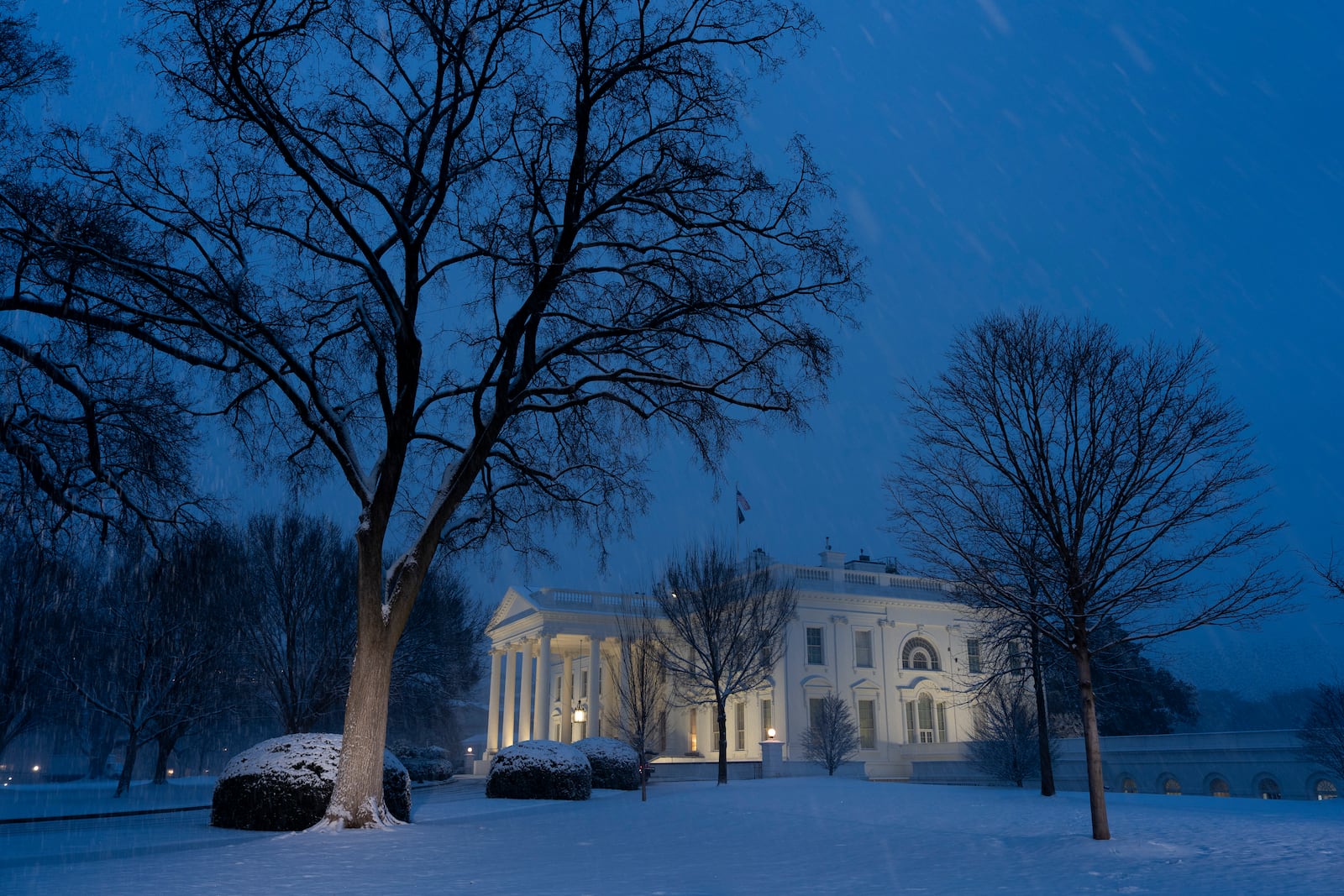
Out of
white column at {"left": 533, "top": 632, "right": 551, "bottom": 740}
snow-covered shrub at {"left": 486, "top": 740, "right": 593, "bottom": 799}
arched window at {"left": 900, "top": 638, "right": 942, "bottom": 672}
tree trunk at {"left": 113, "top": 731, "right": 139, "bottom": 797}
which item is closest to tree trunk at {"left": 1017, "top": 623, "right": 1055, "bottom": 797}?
snow-covered shrub at {"left": 486, "top": 740, "right": 593, "bottom": 799}

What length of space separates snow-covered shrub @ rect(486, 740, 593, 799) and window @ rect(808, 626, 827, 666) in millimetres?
25750

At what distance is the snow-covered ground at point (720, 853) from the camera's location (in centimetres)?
800

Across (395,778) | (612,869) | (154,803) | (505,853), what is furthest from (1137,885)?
(154,803)

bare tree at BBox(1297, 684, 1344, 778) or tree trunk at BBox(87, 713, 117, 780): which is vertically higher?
bare tree at BBox(1297, 684, 1344, 778)

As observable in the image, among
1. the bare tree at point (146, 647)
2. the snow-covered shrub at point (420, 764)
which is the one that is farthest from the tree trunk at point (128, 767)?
the snow-covered shrub at point (420, 764)

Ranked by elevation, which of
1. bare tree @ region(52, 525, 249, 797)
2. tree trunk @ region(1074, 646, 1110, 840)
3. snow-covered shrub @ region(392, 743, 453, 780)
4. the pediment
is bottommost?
snow-covered shrub @ region(392, 743, 453, 780)

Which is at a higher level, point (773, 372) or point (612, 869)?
point (773, 372)

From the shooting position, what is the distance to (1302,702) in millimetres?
58156

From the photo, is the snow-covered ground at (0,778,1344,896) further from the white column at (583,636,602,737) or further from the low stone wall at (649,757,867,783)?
the white column at (583,636,602,737)

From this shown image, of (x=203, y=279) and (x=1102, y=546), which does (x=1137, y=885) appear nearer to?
(x=1102, y=546)

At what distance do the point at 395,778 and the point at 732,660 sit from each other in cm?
1978

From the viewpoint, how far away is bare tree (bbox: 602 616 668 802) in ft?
90.0

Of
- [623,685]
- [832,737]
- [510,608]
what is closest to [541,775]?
[832,737]

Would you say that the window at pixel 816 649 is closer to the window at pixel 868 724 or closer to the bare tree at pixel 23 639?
the window at pixel 868 724
